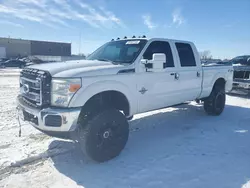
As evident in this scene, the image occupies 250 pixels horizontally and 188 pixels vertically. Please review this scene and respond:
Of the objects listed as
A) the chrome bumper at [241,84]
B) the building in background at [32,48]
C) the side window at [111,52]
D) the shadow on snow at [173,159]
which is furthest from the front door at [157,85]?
the building in background at [32,48]

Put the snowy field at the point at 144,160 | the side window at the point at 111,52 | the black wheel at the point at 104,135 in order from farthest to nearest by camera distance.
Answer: the side window at the point at 111,52 < the black wheel at the point at 104,135 < the snowy field at the point at 144,160

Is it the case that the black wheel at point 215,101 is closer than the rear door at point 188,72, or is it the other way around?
the rear door at point 188,72

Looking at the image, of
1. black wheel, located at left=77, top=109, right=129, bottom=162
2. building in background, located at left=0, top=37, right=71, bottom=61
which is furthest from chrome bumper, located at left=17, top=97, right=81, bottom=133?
building in background, located at left=0, top=37, right=71, bottom=61

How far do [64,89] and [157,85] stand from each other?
2.05 m

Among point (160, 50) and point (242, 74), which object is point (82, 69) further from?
point (242, 74)

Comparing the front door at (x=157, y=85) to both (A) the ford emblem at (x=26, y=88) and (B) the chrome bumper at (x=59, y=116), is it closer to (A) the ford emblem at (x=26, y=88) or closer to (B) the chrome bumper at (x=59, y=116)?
(B) the chrome bumper at (x=59, y=116)

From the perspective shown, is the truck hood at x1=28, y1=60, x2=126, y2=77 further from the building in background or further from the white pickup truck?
the building in background

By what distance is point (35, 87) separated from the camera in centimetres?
366

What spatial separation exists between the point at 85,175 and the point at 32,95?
1.49m

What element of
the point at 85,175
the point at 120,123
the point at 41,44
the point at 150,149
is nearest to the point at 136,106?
the point at 120,123

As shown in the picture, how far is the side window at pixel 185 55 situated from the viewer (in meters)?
5.54

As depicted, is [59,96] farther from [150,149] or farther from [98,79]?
[150,149]

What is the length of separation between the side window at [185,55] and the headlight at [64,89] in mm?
2945

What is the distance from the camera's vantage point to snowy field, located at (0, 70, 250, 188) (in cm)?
329
